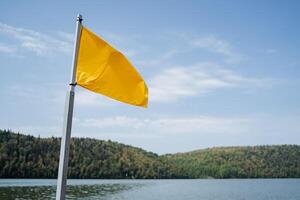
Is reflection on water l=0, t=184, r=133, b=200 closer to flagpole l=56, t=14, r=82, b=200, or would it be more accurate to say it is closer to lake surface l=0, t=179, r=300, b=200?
lake surface l=0, t=179, r=300, b=200

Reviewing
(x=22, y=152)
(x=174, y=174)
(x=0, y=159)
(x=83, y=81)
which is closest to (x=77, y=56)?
(x=83, y=81)

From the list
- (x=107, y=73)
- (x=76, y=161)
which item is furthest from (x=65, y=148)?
(x=76, y=161)

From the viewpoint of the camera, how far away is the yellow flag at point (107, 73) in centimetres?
574

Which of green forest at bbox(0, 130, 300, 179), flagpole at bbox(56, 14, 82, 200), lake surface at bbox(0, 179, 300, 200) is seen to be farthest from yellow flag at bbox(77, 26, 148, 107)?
green forest at bbox(0, 130, 300, 179)

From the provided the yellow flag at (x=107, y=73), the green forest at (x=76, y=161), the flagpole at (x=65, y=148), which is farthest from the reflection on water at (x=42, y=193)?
the green forest at (x=76, y=161)

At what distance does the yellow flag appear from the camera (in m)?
5.74

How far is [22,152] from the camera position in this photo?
470 ft

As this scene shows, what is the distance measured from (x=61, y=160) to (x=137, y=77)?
5.83 ft

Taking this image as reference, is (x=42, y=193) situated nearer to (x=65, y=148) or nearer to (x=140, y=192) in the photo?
(x=140, y=192)

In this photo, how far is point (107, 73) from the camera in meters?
5.88

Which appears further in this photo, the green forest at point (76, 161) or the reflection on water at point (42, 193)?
the green forest at point (76, 161)

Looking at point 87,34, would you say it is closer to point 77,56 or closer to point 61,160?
point 77,56

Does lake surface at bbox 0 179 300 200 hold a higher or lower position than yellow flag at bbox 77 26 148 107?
lower

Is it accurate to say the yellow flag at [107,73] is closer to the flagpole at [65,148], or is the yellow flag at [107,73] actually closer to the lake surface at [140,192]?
the flagpole at [65,148]
